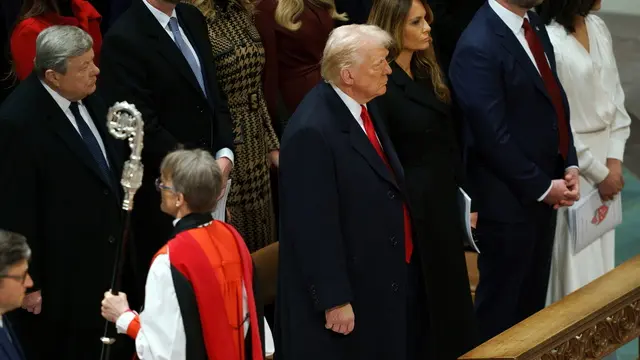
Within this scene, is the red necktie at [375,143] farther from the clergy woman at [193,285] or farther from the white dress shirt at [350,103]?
the clergy woman at [193,285]

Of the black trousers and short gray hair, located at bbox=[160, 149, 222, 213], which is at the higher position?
short gray hair, located at bbox=[160, 149, 222, 213]

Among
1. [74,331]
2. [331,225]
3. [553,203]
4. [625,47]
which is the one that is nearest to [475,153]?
[553,203]

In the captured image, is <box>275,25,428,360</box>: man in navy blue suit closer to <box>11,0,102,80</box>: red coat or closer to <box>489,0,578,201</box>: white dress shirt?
<box>489,0,578,201</box>: white dress shirt

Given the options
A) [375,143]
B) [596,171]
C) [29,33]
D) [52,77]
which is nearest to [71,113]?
[52,77]

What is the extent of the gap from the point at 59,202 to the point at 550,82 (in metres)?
2.27

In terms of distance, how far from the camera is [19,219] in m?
5.17

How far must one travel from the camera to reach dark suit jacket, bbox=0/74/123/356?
519 centimetres

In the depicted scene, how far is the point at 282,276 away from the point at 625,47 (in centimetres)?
538

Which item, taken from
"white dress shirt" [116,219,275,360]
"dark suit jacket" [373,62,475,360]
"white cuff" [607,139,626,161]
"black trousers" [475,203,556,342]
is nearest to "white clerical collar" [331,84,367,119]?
"dark suit jacket" [373,62,475,360]

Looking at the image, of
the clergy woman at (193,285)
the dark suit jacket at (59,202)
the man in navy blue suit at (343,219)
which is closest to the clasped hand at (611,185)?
the man in navy blue suit at (343,219)

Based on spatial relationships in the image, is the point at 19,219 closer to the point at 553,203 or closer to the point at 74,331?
the point at 74,331

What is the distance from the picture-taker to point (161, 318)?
446cm

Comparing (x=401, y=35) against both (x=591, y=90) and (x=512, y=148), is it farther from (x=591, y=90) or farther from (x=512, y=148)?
(x=591, y=90)

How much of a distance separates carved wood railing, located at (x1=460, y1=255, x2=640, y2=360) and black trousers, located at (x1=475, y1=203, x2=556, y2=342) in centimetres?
70
